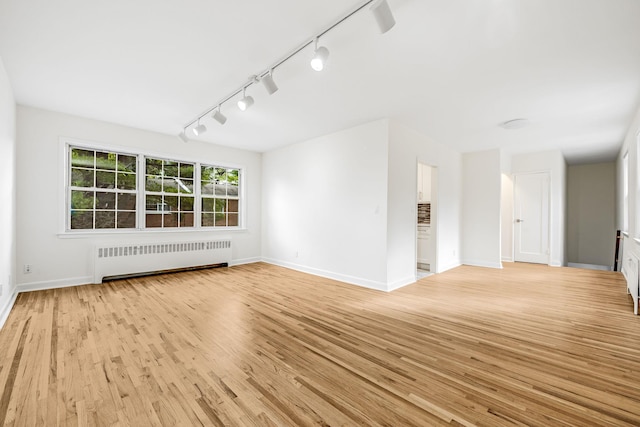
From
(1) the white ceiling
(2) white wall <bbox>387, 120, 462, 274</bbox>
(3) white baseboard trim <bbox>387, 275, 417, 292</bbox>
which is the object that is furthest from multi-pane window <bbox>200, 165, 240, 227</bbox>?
(3) white baseboard trim <bbox>387, 275, 417, 292</bbox>

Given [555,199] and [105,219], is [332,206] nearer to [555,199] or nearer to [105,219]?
[105,219]

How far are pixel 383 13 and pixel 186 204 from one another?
16.8 feet

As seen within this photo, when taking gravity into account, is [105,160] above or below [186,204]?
above

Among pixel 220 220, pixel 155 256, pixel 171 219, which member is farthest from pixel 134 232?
pixel 220 220

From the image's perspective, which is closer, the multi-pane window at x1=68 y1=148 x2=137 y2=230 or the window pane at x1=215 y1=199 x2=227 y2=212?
the multi-pane window at x1=68 y1=148 x2=137 y2=230

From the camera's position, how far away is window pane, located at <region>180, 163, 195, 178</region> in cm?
566

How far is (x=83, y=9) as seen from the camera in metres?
2.10

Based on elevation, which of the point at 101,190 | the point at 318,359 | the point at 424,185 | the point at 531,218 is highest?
the point at 424,185

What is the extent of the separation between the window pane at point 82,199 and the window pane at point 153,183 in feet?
2.75

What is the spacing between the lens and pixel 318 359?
219 cm

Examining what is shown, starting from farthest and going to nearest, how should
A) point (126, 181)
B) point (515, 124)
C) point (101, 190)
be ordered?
point (126, 181) → point (101, 190) → point (515, 124)

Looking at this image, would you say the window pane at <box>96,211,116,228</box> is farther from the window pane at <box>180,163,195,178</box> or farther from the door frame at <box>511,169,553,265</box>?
the door frame at <box>511,169,553,265</box>

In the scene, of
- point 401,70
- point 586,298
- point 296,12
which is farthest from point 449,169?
point 296,12

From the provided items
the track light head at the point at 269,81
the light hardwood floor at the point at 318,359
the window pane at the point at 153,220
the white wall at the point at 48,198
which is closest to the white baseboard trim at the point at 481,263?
the light hardwood floor at the point at 318,359
